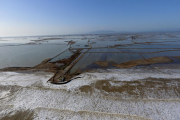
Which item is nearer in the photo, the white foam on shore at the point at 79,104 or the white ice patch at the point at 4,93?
the white foam on shore at the point at 79,104

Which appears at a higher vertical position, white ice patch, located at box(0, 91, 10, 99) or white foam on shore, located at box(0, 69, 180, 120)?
white ice patch, located at box(0, 91, 10, 99)

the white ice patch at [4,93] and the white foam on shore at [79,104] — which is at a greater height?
the white ice patch at [4,93]

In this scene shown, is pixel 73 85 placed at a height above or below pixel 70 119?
above

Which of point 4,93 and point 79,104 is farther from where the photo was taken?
point 4,93

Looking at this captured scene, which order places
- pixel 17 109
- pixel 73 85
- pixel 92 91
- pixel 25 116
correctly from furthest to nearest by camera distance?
pixel 73 85 → pixel 92 91 → pixel 17 109 → pixel 25 116

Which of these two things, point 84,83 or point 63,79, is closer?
point 84,83

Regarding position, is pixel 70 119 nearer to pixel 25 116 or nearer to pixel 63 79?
pixel 25 116

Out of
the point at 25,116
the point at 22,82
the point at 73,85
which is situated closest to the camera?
the point at 25,116

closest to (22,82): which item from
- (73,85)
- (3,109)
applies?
(3,109)

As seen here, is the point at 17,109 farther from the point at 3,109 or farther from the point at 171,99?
the point at 171,99

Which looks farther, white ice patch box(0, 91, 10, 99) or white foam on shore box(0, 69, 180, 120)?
white ice patch box(0, 91, 10, 99)

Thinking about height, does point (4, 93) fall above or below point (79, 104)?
above
